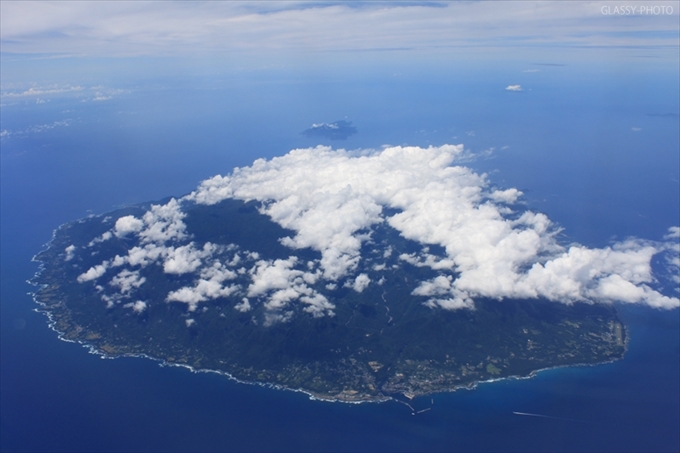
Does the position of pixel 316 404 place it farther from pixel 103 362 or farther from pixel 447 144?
pixel 447 144

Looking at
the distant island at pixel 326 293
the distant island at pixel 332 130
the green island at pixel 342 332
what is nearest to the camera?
the green island at pixel 342 332

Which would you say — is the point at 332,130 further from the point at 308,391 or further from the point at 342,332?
the point at 308,391

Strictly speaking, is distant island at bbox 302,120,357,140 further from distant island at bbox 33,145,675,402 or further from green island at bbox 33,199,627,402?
green island at bbox 33,199,627,402

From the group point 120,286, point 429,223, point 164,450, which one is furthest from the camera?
point 429,223

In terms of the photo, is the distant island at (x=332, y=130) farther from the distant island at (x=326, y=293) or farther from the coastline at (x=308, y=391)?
the coastline at (x=308, y=391)

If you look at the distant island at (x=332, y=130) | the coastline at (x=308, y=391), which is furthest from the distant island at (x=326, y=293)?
the distant island at (x=332, y=130)

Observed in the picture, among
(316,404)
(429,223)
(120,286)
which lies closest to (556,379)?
(316,404)
